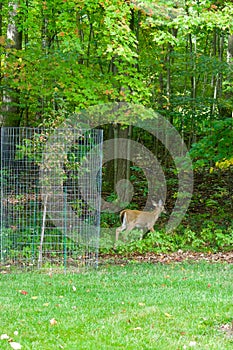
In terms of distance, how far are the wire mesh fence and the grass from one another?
1.02 metres

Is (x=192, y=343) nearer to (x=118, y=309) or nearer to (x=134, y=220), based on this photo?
(x=118, y=309)

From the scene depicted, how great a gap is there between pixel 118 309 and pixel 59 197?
4.12 metres

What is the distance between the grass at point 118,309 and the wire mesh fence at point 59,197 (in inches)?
40.0

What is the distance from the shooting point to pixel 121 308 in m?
6.15

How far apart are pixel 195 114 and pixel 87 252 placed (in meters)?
Result: 9.53

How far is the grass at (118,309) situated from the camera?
4898 millimetres

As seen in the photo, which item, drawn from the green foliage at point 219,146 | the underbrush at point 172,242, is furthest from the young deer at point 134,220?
the green foliage at point 219,146

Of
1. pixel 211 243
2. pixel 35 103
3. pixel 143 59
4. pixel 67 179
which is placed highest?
pixel 143 59

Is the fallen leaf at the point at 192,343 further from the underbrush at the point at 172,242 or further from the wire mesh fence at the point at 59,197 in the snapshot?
the underbrush at the point at 172,242

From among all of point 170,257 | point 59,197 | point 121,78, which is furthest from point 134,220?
point 121,78

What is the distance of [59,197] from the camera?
9898mm

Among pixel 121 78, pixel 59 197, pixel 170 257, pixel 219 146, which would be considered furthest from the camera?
pixel 219 146

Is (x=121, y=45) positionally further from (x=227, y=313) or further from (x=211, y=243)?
(x=227, y=313)

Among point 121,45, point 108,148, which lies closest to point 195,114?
point 108,148
